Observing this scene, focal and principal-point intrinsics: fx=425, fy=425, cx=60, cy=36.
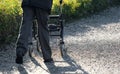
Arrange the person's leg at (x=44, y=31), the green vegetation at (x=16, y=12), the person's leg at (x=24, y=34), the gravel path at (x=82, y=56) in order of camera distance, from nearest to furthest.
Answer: the person's leg at (x=24, y=34)
the gravel path at (x=82, y=56)
the person's leg at (x=44, y=31)
the green vegetation at (x=16, y=12)

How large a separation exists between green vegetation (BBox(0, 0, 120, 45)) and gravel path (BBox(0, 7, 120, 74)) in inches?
19.5

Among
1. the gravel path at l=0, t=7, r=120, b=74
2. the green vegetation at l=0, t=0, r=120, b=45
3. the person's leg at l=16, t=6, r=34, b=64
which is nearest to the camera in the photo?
the person's leg at l=16, t=6, r=34, b=64

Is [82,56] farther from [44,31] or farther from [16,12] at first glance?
[16,12]

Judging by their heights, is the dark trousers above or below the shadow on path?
above

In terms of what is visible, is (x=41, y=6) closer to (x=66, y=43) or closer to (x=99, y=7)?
(x=66, y=43)

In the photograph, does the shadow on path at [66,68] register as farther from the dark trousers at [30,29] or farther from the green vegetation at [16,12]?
the green vegetation at [16,12]

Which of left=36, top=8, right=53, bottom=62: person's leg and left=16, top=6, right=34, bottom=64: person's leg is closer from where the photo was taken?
left=16, top=6, right=34, bottom=64: person's leg

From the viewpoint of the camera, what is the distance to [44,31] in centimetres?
800

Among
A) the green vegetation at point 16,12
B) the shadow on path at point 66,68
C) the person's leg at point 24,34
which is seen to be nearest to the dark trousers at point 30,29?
the person's leg at point 24,34

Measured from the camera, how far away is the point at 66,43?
10188 mm

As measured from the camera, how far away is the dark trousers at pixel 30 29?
25.1ft

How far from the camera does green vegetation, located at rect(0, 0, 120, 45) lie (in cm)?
958

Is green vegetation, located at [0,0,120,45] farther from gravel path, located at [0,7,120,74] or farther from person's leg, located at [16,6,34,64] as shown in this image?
person's leg, located at [16,6,34,64]

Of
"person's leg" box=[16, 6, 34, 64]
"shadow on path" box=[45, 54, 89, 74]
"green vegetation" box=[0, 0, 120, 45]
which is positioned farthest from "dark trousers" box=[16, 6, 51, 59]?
"green vegetation" box=[0, 0, 120, 45]
